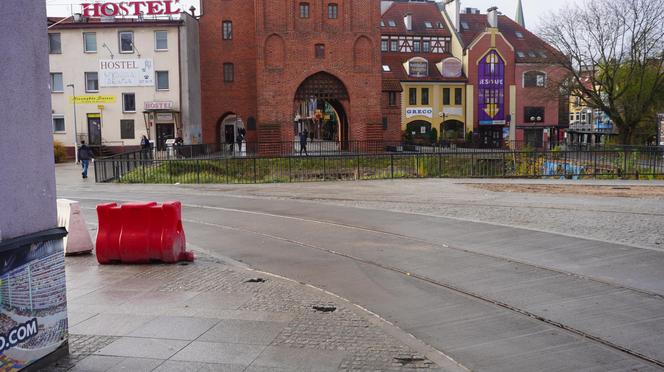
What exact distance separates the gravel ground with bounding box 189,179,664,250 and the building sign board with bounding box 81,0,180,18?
97.4 ft

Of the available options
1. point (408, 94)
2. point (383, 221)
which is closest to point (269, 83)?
point (408, 94)

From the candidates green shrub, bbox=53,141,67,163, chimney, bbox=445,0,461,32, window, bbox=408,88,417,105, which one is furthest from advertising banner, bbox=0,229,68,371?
chimney, bbox=445,0,461,32

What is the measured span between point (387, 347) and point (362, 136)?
4521 cm

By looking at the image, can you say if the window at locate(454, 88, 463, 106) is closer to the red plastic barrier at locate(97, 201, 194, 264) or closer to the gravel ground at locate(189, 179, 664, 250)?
the gravel ground at locate(189, 179, 664, 250)

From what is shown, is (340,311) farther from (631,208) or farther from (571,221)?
(631,208)

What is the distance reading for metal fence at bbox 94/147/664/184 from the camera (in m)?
28.6

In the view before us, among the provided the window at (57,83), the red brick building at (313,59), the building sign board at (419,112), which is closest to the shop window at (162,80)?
the red brick building at (313,59)

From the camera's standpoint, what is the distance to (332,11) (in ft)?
163

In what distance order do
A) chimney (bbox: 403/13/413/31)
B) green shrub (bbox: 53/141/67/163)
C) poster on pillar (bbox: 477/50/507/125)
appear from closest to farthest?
1. green shrub (bbox: 53/141/67/163)
2. poster on pillar (bbox: 477/50/507/125)
3. chimney (bbox: 403/13/413/31)

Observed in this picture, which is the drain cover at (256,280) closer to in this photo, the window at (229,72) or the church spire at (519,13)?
the window at (229,72)

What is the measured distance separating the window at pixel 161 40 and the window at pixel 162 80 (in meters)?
2.06

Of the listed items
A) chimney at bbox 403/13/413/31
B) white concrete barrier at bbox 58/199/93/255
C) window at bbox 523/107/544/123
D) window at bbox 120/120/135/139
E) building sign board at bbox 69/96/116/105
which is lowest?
white concrete barrier at bbox 58/199/93/255

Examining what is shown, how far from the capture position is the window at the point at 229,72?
54469 mm

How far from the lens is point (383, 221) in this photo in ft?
48.0
